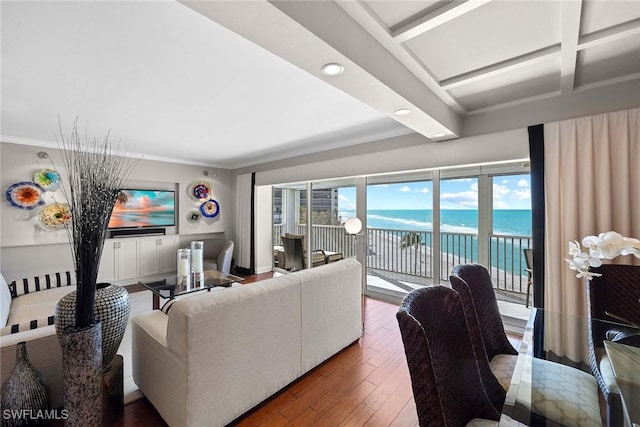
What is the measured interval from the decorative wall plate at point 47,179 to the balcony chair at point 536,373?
5564 millimetres

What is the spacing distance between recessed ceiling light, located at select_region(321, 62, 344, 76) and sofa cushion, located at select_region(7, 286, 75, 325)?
10.6ft

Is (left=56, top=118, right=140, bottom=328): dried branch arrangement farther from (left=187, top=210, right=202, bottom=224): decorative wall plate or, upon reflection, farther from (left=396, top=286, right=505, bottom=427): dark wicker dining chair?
(left=187, top=210, right=202, bottom=224): decorative wall plate

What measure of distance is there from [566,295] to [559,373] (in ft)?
3.85

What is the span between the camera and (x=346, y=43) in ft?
4.46

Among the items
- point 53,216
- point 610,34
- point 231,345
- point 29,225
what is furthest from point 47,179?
point 610,34

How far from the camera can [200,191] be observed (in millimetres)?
5676

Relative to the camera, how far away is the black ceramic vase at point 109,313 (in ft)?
5.00

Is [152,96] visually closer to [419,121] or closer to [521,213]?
[419,121]

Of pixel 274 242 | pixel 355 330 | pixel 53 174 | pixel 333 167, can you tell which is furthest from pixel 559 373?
pixel 53 174

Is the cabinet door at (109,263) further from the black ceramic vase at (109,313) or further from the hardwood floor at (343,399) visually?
the hardwood floor at (343,399)

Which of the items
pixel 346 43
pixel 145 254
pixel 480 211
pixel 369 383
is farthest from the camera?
pixel 145 254

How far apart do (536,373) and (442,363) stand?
88 cm

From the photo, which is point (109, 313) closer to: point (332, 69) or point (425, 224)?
point (332, 69)

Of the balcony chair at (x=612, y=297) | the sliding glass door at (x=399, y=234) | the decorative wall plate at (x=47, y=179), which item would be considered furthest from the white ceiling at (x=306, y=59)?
the balcony chair at (x=612, y=297)
